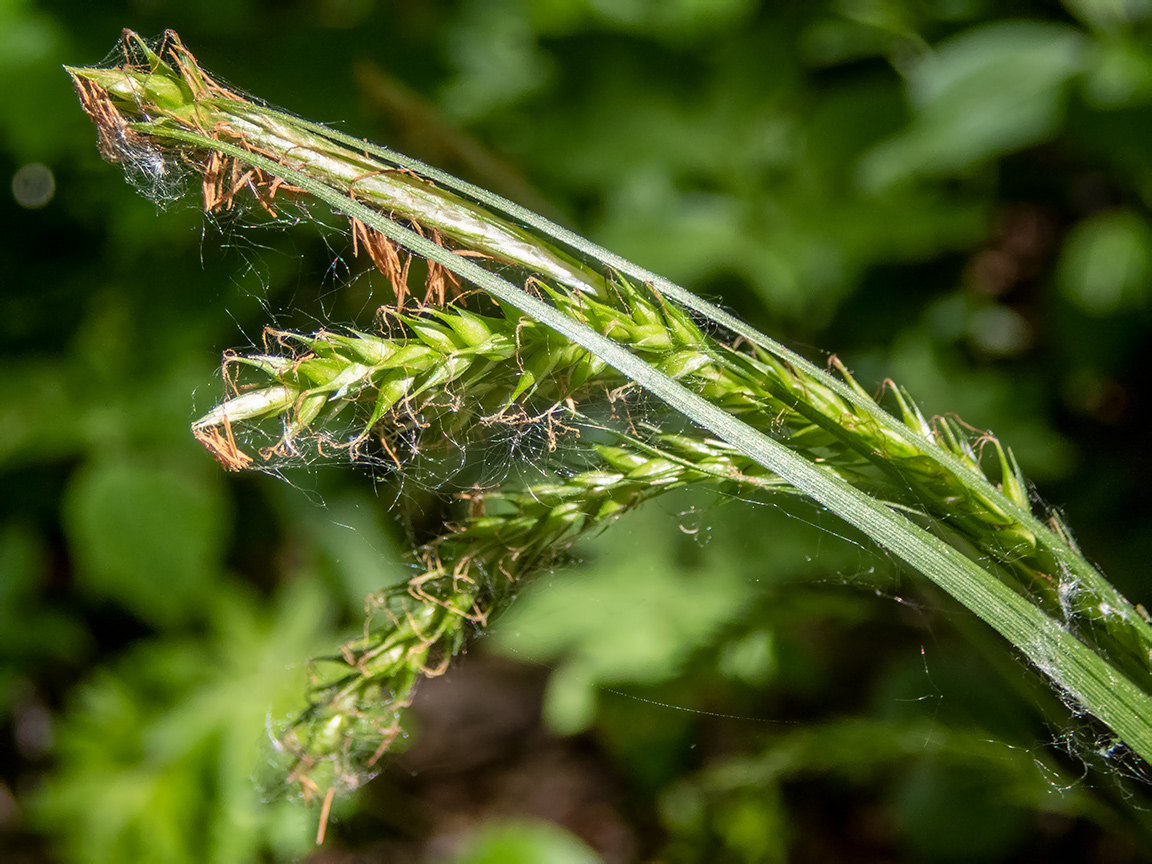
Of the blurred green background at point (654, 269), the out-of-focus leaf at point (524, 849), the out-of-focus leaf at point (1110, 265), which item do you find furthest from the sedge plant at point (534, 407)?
the out-of-focus leaf at point (1110, 265)

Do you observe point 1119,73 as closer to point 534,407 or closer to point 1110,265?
point 1110,265

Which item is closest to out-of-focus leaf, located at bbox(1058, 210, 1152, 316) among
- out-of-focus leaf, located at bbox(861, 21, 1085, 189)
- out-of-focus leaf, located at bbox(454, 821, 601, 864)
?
out-of-focus leaf, located at bbox(861, 21, 1085, 189)

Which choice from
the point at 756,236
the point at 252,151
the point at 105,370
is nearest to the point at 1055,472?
the point at 756,236

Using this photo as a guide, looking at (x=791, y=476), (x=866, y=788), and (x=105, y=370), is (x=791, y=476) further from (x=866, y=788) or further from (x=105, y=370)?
(x=105, y=370)

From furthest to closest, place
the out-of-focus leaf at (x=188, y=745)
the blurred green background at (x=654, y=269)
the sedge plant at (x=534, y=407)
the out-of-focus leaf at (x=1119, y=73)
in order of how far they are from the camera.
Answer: the out-of-focus leaf at (x=188, y=745) → the blurred green background at (x=654, y=269) → the out-of-focus leaf at (x=1119, y=73) → the sedge plant at (x=534, y=407)

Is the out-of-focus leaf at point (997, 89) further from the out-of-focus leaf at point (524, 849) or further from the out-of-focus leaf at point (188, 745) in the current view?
the out-of-focus leaf at point (188, 745)

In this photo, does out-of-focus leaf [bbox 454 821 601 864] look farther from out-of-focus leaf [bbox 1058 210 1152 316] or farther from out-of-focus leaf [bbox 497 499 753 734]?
out-of-focus leaf [bbox 1058 210 1152 316]

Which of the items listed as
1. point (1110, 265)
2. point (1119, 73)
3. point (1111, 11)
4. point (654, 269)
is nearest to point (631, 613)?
point (654, 269)
